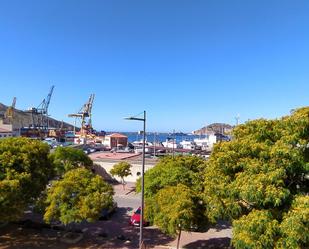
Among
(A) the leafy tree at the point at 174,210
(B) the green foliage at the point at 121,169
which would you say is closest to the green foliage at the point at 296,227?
(A) the leafy tree at the point at 174,210

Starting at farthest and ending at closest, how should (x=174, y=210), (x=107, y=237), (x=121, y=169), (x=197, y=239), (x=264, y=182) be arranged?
(x=121, y=169), (x=107, y=237), (x=197, y=239), (x=174, y=210), (x=264, y=182)

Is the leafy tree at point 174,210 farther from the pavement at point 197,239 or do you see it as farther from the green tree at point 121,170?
the green tree at point 121,170

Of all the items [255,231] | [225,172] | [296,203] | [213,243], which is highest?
[225,172]

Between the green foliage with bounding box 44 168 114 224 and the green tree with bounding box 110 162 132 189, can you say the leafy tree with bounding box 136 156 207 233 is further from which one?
the green tree with bounding box 110 162 132 189

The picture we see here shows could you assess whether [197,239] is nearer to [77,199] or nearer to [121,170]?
[77,199]

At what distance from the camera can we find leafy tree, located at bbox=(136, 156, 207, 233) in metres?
16.3

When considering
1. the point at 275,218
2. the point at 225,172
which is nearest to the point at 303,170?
the point at 275,218

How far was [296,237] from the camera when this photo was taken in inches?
396

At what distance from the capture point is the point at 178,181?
63.9 ft

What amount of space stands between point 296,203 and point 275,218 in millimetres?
958

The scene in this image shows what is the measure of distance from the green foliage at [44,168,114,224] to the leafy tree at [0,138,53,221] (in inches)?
50.9

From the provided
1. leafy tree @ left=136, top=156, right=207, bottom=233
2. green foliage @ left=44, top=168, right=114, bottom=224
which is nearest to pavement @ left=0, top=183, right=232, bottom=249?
green foliage @ left=44, top=168, right=114, bottom=224

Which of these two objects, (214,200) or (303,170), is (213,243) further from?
(303,170)

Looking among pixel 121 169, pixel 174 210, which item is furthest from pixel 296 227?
pixel 121 169
